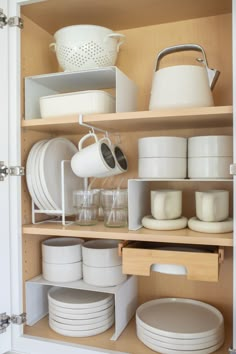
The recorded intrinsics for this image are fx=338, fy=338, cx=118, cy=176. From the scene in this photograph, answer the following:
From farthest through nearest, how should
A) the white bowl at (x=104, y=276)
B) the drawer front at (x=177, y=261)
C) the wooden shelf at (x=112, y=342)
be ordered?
the white bowl at (x=104, y=276)
the wooden shelf at (x=112, y=342)
the drawer front at (x=177, y=261)

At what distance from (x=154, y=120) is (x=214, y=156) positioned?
0.68 feet

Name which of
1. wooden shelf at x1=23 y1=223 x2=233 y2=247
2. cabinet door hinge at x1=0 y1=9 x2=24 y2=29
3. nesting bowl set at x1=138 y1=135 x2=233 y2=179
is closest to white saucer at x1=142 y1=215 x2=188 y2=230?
wooden shelf at x1=23 y1=223 x2=233 y2=247

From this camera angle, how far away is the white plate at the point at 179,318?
1.02 m

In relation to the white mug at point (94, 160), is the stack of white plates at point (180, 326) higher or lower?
lower

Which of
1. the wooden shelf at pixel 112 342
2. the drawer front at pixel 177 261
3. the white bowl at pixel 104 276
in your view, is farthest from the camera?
the white bowl at pixel 104 276

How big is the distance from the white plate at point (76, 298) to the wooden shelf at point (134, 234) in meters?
0.25

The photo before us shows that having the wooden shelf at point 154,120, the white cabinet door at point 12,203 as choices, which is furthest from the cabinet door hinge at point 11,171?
the wooden shelf at point 154,120

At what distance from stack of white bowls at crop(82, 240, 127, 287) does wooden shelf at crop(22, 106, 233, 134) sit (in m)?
0.43

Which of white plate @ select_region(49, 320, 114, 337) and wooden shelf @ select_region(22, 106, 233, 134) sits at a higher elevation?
wooden shelf @ select_region(22, 106, 233, 134)

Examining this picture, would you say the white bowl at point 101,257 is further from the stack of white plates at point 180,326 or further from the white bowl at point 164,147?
the white bowl at point 164,147

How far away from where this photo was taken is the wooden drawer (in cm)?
92

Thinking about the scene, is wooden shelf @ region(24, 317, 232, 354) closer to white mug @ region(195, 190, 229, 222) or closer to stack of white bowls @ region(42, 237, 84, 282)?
stack of white bowls @ region(42, 237, 84, 282)

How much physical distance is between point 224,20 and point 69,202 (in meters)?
0.85

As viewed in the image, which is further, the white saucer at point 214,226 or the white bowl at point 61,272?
the white bowl at point 61,272
